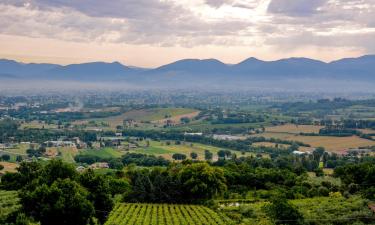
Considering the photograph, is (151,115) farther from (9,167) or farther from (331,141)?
(9,167)

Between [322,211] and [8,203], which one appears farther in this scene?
[8,203]

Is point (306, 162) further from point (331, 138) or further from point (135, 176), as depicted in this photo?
point (331, 138)

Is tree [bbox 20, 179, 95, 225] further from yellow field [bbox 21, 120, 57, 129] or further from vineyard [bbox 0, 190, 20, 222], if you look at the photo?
yellow field [bbox 21, 120, 57, 129]

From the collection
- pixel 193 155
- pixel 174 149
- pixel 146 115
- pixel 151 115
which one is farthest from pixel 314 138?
pixel 146 115

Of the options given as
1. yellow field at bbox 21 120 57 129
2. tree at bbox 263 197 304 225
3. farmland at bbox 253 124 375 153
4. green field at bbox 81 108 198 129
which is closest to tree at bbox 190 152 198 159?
farmland at bbox 253 124 375 153

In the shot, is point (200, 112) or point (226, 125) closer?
point (226, 125)

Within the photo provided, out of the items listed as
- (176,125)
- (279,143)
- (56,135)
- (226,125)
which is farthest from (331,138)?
(56,135)
